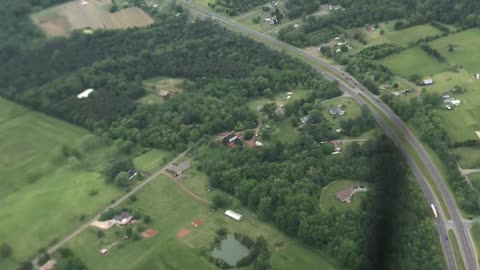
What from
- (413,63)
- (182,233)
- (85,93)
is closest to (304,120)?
(413,63)

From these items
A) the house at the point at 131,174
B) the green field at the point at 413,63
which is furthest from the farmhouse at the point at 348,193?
the green field at the point at 413,63

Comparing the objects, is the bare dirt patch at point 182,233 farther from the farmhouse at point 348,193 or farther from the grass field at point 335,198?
the farmhouse at point 348,193

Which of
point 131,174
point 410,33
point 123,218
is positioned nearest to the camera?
point 123,218

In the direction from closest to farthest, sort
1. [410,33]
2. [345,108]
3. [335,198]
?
1. [335,198]
2. [345,108]
3. [410,33]

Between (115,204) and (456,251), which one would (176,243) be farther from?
(456,251)

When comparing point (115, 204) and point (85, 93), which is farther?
point (85, 93)

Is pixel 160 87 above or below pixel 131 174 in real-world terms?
below
